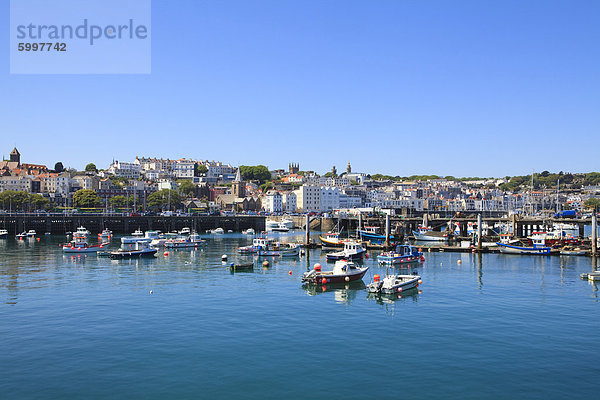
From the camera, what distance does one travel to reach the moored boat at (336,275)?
45.1 m

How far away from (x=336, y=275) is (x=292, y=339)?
18.3 metres

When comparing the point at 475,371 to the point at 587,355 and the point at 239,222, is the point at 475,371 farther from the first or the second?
the point at 239,222

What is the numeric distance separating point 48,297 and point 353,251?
35.9 meters

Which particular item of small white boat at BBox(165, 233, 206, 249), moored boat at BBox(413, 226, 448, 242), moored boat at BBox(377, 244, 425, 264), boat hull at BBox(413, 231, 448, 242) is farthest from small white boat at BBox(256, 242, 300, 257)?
moored boat at BBox(413, 226, 448, 242)

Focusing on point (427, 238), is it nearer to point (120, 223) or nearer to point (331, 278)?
point (331, 278)

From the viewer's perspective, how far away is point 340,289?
43.7m

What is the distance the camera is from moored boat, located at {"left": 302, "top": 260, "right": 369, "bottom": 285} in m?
45.1

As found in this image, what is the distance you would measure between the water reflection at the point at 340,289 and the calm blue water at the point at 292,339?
0.18 meters

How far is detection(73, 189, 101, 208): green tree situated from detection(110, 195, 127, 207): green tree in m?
4.82

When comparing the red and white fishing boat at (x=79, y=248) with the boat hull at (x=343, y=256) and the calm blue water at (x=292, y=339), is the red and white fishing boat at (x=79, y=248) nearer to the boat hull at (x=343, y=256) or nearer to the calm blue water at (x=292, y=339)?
the calm blue water at (x=292, y=339)

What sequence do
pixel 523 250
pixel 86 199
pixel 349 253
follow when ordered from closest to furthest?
pixel 349 253, pixel 523 250, pixel 86 199

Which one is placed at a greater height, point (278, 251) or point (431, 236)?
point (278, 251)

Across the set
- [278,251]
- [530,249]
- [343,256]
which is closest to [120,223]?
[278,251]

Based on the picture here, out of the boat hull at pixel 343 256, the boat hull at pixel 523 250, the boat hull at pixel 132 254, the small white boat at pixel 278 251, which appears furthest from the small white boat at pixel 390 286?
the boat hull at pixel 132 254
